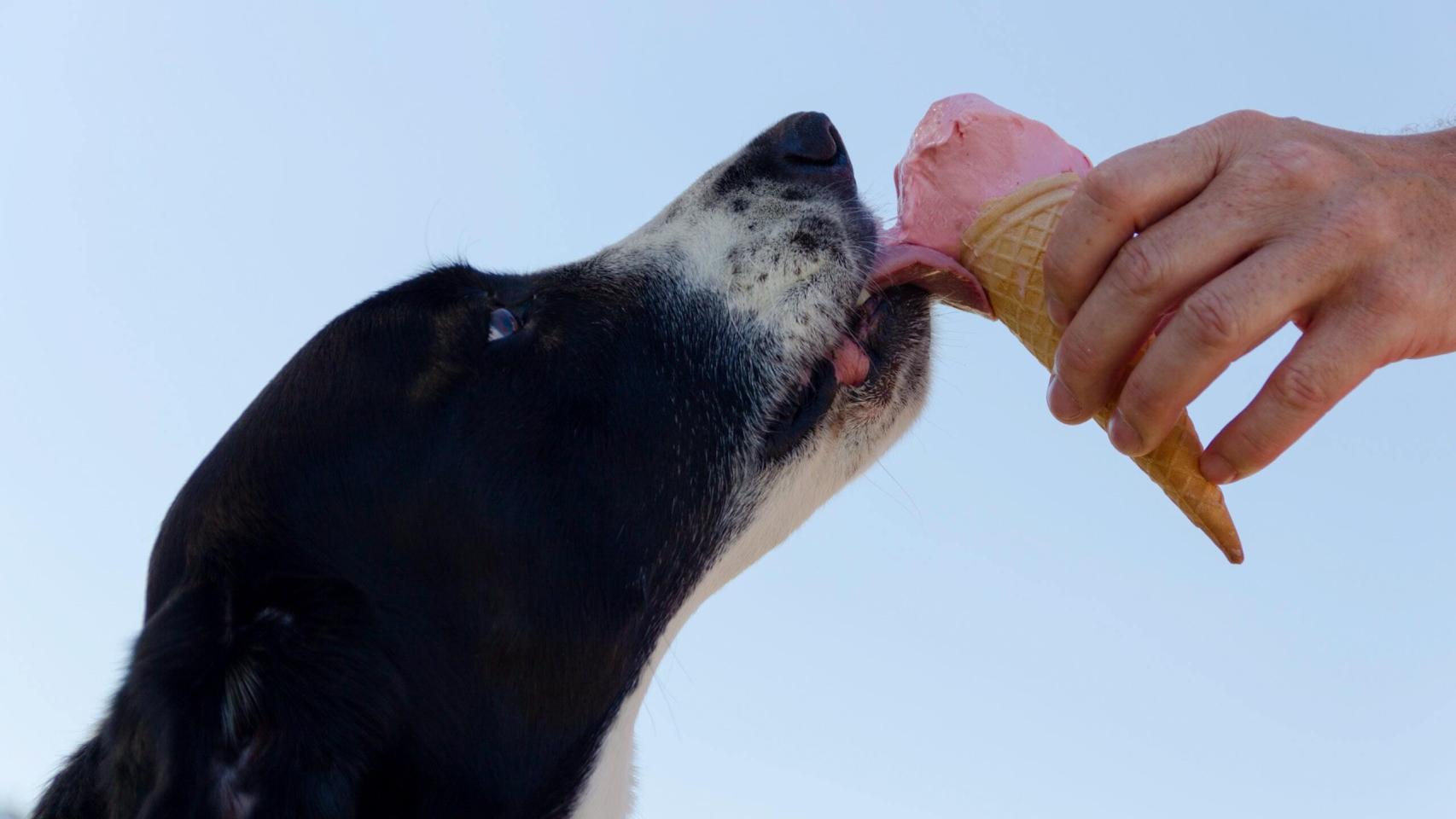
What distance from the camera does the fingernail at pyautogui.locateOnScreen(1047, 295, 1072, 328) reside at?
2.63 m

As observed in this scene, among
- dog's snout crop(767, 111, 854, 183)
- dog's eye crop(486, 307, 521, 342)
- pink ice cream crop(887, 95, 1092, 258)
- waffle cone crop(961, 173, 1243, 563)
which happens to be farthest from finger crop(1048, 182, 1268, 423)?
dog's eye crop(486, 307, 521, 342)

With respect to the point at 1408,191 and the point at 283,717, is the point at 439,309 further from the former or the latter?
the point at 1408,191

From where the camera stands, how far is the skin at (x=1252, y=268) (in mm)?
2291

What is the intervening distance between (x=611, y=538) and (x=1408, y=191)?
1.93m

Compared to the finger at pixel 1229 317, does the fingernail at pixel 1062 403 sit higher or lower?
lower

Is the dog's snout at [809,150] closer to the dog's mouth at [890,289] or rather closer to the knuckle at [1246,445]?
the dog's mouth at [890,289]

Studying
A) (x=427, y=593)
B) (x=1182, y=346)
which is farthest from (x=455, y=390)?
(x=1182, y=346)

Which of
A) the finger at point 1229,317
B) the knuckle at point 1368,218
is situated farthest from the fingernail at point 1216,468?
the knuckle at point 1368,218

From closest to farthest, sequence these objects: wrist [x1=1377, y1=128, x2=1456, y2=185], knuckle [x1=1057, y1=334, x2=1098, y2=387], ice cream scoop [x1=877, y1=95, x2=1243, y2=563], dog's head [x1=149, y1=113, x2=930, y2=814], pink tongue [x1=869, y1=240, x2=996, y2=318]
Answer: knuckle [x1=1057, y1=334, x2=1098, y2=387], wrist [x1=1377, y1=128, x2=1456, y2=185], ice cream scoop [x1=877, y1=95, x2=1243, y2=563], dog's head [x1=149, y1=113, x2=930, y2=814], pink tongue [x1=869, y1=240, x2=996, y2=318]

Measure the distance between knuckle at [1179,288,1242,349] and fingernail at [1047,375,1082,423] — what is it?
0.41 meters

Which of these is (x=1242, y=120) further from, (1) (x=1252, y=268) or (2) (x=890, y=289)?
(2) (x=890, y=289)

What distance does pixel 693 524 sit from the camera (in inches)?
134

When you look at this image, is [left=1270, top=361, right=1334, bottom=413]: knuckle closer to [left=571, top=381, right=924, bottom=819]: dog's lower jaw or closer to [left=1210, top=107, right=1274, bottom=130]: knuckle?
[left=1210, top=107, right=1274, bottom=130]: knuckle

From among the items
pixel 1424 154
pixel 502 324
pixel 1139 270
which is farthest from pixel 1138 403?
pixel 502 324
